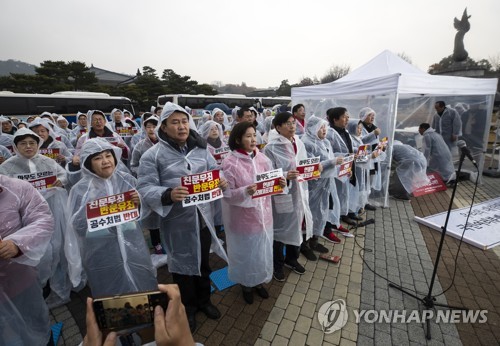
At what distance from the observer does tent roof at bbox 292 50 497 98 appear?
514 centimetres

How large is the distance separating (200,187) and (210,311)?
152cm

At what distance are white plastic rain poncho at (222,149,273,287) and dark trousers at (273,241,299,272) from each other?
1.82 ft

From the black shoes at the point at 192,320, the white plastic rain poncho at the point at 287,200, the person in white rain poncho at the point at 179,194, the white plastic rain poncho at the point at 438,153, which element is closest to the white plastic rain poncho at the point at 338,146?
the white plastic rain poncho at the point at 287,200

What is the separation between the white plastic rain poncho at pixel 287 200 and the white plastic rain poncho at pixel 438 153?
231 inches

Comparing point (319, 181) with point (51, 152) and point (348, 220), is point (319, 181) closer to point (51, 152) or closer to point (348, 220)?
point (348, 220)

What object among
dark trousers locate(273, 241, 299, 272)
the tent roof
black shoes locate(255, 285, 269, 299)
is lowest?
black shoes locate(255, 285, 269, 299)

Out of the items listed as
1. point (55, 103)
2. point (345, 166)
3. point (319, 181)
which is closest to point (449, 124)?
point (345, 166)

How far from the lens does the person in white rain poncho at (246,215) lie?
2670 millimetres

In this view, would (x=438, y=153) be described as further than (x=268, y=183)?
Yes

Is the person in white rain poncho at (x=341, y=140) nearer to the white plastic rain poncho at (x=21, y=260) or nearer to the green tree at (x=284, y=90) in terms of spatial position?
the white plastic rain poncho at (x=21, y=260)

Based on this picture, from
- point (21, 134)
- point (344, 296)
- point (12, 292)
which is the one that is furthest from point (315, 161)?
point (21, 134)

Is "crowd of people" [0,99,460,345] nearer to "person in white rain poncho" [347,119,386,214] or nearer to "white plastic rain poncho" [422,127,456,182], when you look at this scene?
"person in white rain poncho" [347,119,386,214]

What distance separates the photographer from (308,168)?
3.08 metres

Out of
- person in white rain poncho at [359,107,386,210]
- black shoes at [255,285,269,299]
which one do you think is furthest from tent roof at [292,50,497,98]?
black shoes at [255,285,269,299]
